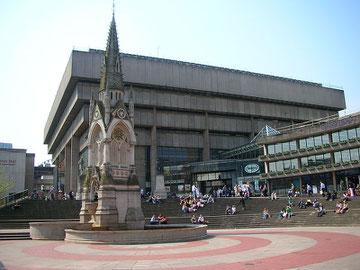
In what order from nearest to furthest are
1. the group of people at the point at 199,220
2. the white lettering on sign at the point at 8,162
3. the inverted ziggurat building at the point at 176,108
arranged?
the group of people at the point at 199,220 < the inverted ziggurat building at the point at 176,108 < the white lettering on sign at the point at 8,162

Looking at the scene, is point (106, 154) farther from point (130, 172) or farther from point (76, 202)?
point (76, 202)

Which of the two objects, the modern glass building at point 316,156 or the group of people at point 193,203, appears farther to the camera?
the modern glass building at point 316,156

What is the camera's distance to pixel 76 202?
44.1m

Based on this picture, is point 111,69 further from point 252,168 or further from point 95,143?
point 252,168

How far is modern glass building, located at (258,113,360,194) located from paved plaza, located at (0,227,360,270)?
3579 cm

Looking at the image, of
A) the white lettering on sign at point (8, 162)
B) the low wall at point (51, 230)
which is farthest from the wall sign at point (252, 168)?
the white lettering on sign at point (8, 162)

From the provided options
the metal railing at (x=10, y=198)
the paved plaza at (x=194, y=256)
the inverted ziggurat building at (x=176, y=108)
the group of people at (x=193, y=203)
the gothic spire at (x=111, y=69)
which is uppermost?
the inverted ziggurat building at (x=176, y=108)

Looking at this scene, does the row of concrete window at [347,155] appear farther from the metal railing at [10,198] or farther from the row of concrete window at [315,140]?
the metal railing at [10,198]

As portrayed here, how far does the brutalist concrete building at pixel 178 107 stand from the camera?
244 ft

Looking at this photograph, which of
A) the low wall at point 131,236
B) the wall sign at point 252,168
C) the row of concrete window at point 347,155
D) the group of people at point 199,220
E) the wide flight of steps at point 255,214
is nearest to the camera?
the low wall at point 131,236

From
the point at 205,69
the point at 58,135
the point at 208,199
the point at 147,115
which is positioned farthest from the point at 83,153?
the point at 208,199

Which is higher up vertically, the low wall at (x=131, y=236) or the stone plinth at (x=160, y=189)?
the stone plinth at (x=160, y=189)

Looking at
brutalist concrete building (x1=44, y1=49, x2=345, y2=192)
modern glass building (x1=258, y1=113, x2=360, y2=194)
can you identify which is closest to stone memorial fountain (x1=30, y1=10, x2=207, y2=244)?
modern glass building (x1=258, y1=113, x2=360, y2=194)

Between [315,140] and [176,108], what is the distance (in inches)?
1292
